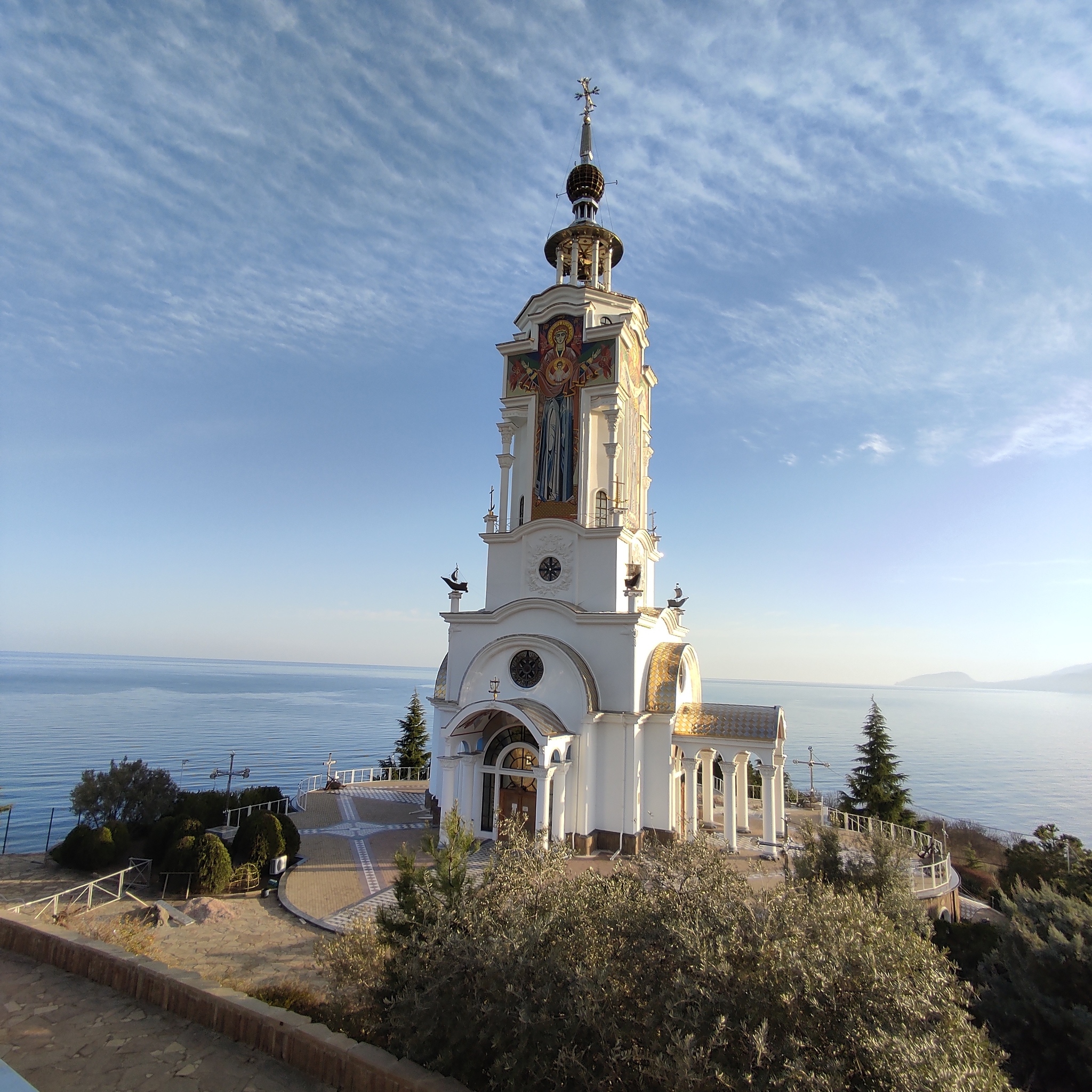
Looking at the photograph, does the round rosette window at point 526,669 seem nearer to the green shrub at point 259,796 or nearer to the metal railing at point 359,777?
the green shrub at point 259,796

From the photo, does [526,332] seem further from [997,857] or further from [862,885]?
[997,857]

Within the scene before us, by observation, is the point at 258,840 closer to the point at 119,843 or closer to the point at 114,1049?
the point at 119,843

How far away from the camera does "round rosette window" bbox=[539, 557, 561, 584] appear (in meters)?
18.2

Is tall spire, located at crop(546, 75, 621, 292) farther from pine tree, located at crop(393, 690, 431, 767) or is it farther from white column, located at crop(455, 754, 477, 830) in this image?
pine tree, located at crop(393, 690, 431, 767)

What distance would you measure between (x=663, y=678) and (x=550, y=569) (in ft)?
14.1

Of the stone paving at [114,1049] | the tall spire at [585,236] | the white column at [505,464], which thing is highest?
the tall spire at [585,236]

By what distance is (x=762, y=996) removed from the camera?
14.7 ft

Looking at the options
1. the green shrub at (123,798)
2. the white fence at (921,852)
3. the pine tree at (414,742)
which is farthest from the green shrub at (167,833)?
the pine tree at (414,742)

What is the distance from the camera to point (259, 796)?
19141 mm

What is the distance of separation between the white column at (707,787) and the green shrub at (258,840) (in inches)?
463

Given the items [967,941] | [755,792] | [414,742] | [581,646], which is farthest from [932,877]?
[414,742]

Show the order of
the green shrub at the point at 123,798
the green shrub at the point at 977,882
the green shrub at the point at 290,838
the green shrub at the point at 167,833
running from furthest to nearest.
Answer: the green shrub at the point at 977,882 → the green shrub at the point at 123,798 → the green shrub at the point at 290,838 → the green shrub at the point at 167,833

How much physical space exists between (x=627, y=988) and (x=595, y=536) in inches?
528

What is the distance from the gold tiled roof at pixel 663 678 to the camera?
1673cm
